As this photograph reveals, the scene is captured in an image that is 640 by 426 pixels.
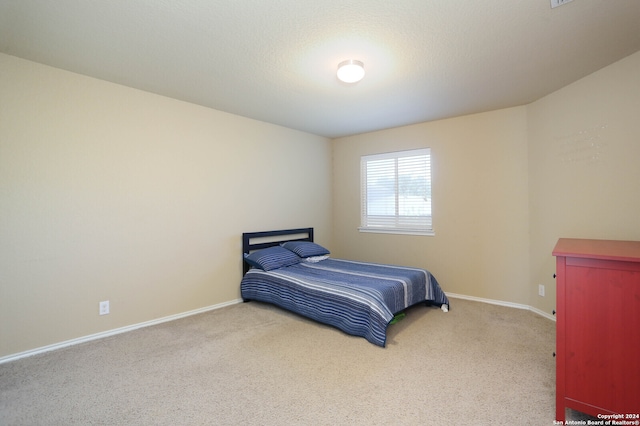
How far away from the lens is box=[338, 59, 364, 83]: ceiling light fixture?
7.95ft

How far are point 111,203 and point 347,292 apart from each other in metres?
2.44

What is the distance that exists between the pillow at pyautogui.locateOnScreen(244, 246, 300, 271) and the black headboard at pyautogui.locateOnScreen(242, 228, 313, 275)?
5.8 inches

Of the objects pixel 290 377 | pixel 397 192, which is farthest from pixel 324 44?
pixel 397 192

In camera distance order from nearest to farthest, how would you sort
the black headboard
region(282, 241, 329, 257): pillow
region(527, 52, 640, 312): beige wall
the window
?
region(527, 52, 640, 312): beige wall → the black headboard → region(282, 241, 329, 257): pillow → the window

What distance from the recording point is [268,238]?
14.2 ft

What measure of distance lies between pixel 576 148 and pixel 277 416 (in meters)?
3.47

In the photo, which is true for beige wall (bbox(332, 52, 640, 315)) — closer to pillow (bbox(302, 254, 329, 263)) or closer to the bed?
the bed

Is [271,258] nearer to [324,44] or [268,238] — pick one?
[268,238]

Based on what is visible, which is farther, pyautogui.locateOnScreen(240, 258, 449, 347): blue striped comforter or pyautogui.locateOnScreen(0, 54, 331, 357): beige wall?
pyautogui.locateOnScreen(240, 258, 449, 347): blue striped comforter

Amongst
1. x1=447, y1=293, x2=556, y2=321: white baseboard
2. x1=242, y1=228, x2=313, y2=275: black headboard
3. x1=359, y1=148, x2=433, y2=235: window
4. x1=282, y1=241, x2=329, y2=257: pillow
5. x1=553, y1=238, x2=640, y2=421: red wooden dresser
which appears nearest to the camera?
x1=553, y1=238, x2=640, y2=421: red wooden dresser

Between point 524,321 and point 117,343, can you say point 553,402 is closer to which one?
point 524,321

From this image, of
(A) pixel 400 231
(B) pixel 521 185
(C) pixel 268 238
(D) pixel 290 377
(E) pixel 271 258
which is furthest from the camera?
(A) pixel 400 231

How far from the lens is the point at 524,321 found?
3148 mm

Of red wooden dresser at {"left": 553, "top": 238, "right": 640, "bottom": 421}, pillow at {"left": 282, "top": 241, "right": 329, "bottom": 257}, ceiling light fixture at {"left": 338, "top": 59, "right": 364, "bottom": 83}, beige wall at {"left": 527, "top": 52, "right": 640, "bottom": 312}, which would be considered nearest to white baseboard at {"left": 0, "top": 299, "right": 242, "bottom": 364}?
pillow at {"left": 282, "top": 241, "right": 329, "bottom": 257}
